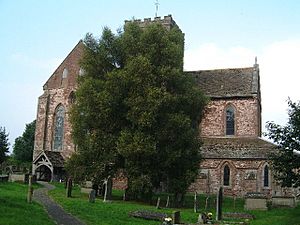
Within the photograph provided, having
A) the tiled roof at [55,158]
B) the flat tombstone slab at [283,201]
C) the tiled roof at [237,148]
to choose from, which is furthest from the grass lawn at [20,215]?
the tiled roof at [55,158]

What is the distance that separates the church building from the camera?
1449 inches

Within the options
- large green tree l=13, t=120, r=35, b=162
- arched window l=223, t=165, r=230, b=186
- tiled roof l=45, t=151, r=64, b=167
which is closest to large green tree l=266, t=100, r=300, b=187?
arched window l=223, t=165, r=230, b=186

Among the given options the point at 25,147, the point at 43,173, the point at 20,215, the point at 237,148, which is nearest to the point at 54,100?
the point at 43,173

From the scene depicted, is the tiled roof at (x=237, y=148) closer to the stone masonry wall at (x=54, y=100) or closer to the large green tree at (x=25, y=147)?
the stone masonry wall at (x=54, y=100)

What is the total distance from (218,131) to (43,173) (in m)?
18.6

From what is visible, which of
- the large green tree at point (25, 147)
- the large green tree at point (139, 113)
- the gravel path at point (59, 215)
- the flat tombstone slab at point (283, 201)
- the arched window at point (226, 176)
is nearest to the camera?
the gravel path at point (59, 215)

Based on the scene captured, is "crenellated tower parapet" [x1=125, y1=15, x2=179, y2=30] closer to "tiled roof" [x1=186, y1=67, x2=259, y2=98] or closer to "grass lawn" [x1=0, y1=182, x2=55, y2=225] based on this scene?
"tiled roof" [x1=186, y1=67, x2=259, y2=98]

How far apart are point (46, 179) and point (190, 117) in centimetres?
1878

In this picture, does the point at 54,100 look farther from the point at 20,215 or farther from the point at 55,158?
the point at 20,215

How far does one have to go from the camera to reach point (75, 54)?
46.8 m

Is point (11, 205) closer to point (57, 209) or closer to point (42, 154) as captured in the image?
point (57, 209)

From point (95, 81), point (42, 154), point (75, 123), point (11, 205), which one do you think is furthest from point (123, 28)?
point (11, 205)

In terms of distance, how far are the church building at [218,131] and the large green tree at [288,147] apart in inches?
459

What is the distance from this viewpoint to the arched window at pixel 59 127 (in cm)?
4488
